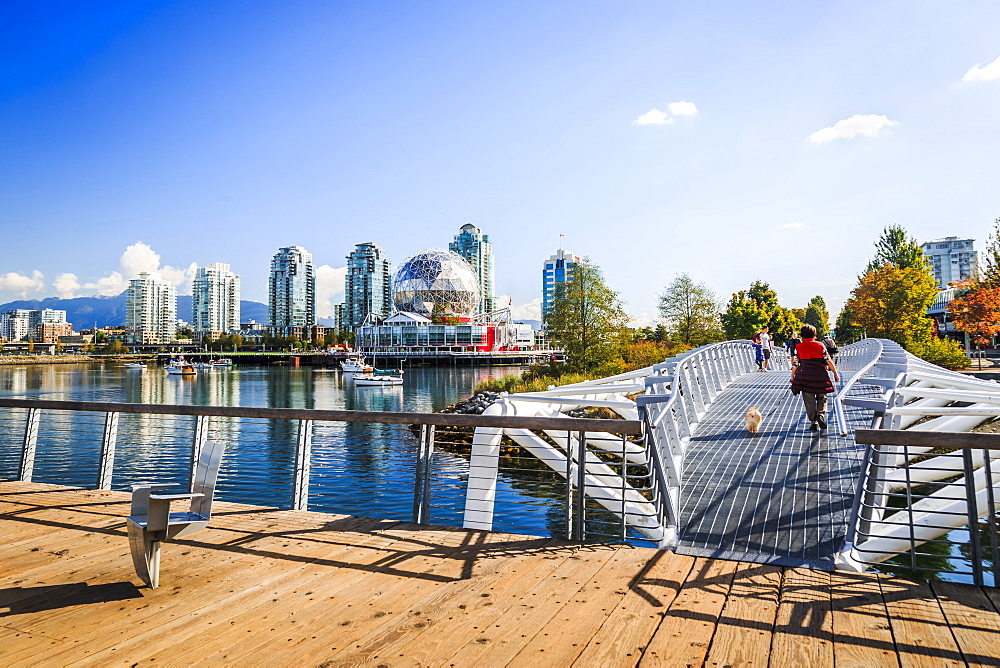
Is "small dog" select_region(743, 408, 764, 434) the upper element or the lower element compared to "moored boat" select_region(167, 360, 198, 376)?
upper

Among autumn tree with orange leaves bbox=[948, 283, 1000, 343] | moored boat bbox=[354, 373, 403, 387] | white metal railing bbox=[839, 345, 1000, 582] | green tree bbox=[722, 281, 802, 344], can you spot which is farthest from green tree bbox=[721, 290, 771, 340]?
white metal railing bbox=[839, 345, 1000, 582]

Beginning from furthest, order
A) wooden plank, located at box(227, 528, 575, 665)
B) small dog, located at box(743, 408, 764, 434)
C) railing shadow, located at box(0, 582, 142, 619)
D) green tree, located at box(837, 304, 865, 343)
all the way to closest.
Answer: green tree, located at box(837, 304, 865, 343)
small dog, located at box(743, 408, 764, 434)
railing shadow, located at box(0, 582, 142, 619)
wooden plank, located at box(227, 528, 575, 665)

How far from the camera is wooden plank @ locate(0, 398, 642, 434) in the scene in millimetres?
5430

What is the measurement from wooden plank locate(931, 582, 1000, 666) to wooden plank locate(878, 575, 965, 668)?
0.14 feet

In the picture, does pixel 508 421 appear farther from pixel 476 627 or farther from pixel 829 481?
pixel 829 481

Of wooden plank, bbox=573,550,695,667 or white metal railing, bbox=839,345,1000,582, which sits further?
white metal railing, bbox=839,345,1000,582

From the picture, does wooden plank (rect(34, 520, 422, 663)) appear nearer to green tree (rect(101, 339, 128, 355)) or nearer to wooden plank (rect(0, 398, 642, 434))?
wooden plank (rect(0, 398, 642, 434))

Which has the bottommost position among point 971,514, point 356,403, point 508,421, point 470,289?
point 356,403

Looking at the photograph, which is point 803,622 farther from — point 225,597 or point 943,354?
point 943,354

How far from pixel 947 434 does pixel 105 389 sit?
73856 millimetres

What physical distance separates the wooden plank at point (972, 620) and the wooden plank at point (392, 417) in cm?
223

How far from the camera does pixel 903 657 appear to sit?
3.32 m

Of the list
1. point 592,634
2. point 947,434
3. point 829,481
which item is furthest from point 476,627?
point 829,481

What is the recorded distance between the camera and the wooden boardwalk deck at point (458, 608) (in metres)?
3.44
